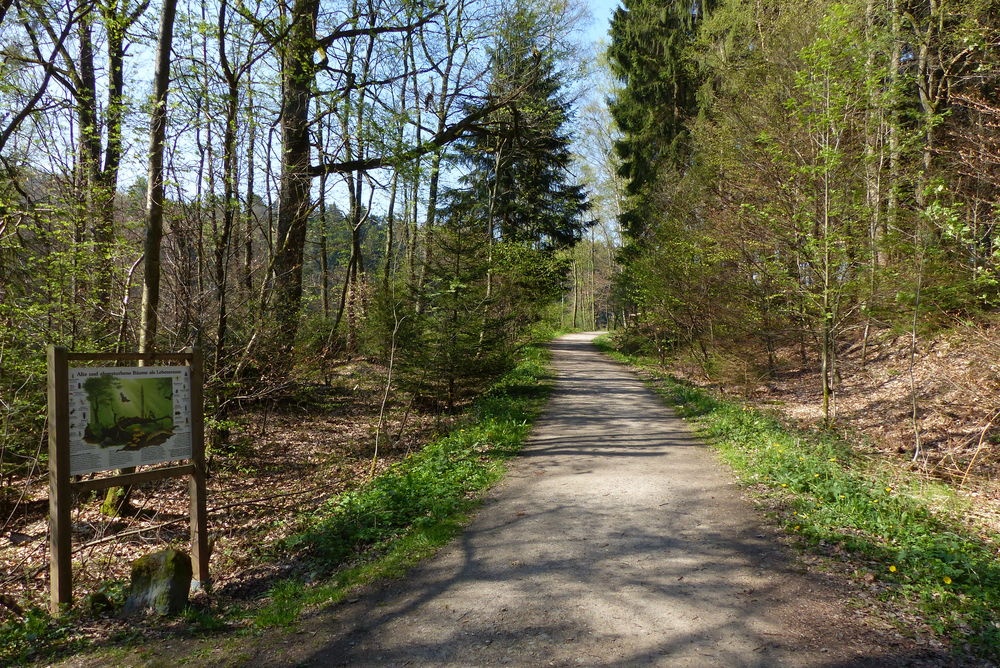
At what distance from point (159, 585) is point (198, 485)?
0.99 m

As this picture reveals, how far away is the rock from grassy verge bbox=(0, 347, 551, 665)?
0.19 metres

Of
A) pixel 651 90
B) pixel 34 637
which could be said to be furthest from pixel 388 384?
pixel 651 90

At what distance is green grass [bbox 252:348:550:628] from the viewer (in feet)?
15.5

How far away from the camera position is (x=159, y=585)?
15.1ft

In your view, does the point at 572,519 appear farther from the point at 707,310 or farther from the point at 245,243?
the point at 707,310

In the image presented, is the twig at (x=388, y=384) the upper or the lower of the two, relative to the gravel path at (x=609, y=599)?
upper

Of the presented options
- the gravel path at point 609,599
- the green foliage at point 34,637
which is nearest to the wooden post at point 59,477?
the green foliage at point 34,637

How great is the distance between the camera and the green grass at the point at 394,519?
187 inches

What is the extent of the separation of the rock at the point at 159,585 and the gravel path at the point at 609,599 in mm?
1386

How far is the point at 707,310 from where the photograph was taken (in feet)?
48.1

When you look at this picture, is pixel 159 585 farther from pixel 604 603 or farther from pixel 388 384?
pixel 388 384

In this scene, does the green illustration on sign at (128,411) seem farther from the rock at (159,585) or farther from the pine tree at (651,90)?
the pine tree at (651,90)

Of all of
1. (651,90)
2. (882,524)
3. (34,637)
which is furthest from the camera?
(651,90)

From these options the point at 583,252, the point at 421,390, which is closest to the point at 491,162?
the point at 421,390
